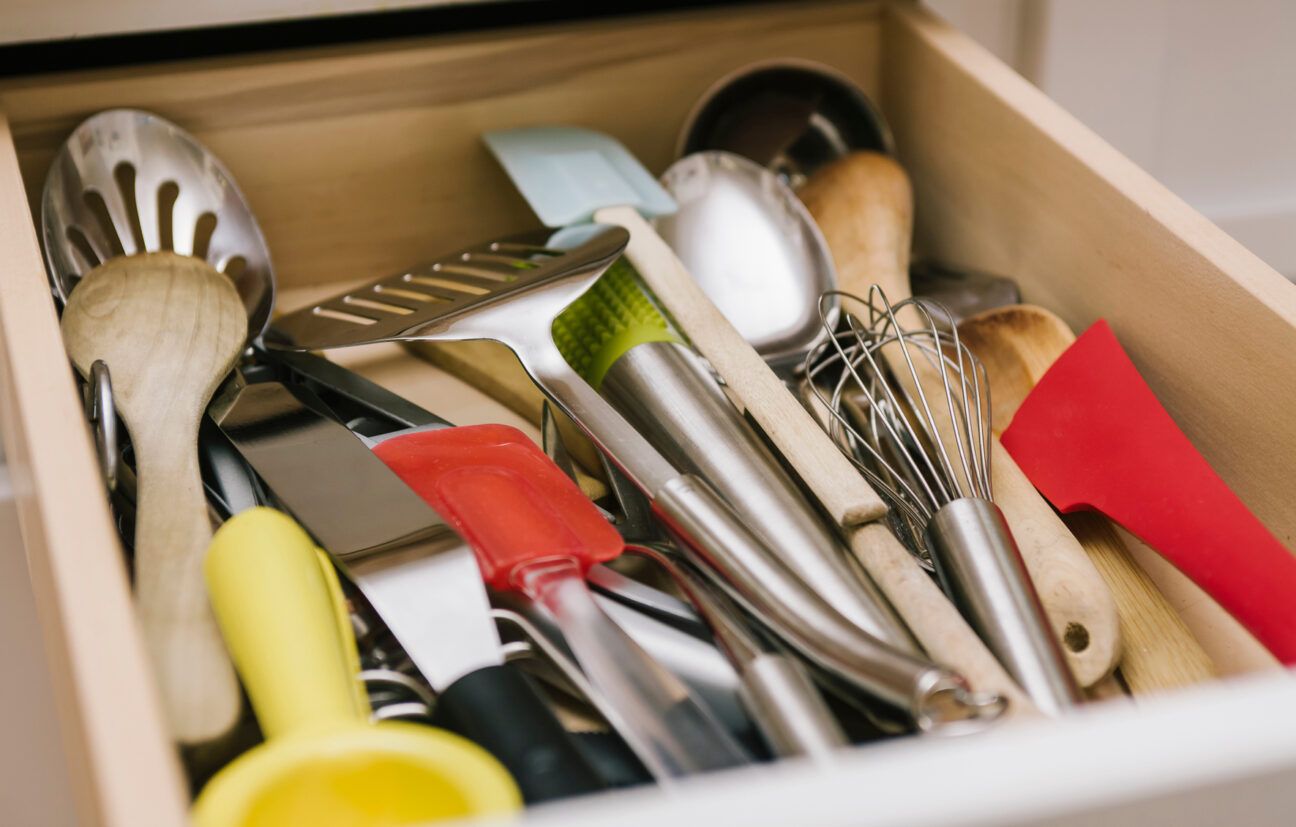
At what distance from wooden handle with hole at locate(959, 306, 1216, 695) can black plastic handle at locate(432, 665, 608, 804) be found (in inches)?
7.2

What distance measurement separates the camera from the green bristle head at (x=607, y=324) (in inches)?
18.5

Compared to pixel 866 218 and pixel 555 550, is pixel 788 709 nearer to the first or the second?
pixel 555 550

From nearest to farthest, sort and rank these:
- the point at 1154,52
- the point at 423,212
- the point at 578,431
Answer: the point at 578,431
the point at 423,212
the point at 1154,52

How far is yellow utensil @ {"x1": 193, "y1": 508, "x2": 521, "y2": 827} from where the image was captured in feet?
0.82

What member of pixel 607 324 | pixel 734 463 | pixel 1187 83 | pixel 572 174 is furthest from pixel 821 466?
pixel 1187 83

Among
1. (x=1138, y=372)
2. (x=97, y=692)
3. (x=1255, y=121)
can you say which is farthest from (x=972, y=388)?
(x=1255, y=121)

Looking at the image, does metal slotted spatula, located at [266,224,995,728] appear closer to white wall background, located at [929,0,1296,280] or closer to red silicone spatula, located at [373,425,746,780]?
red silicone spatula, located at [373,425,746,780]

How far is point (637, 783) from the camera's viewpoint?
0.31m

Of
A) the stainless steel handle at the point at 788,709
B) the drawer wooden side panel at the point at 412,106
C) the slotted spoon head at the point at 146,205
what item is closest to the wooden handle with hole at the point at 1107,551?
the stainless steel handle at the point at 788,709

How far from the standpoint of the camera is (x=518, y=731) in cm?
29

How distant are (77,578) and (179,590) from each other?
0.16 feet

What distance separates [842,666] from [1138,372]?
0.21m

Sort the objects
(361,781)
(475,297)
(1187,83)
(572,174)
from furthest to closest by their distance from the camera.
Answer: (1187,83), (572,174), (475,297), (361,781)

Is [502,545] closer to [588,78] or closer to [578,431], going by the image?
[578,431]
